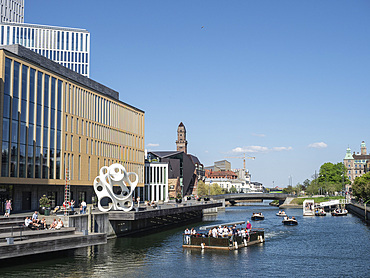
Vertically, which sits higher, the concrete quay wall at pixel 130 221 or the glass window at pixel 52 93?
the glass window at pixel 52 93

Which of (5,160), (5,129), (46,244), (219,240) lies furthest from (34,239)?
(5,129)

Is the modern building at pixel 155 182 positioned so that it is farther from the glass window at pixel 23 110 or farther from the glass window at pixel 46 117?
the glass window at pixel 23 110

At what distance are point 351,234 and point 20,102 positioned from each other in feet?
165

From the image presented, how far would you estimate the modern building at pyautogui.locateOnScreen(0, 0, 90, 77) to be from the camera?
15938 centimetres

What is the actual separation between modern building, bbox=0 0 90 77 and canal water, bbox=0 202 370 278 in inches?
4715

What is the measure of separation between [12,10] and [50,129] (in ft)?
416

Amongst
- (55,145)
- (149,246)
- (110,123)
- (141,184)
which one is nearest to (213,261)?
(149,246)

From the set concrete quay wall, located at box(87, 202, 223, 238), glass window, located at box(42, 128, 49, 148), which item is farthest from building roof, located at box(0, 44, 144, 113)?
concrete quay wall, located at box(87, 202, 223, 238)

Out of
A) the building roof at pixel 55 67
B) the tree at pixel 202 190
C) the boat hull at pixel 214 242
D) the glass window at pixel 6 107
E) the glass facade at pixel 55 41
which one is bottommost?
the boat hull at pixel 214 242

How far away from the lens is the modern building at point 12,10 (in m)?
170

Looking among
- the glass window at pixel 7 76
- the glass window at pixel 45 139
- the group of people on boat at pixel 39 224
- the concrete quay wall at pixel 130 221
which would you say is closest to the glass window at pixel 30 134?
the glass window at pixel 45 139

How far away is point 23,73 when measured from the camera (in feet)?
201

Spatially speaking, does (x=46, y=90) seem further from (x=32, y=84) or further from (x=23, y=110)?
(x=23, y=110)

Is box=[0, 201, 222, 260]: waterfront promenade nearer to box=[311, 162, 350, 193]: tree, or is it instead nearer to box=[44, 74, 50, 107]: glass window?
box=[44, 74, 50, 107]: glass window
